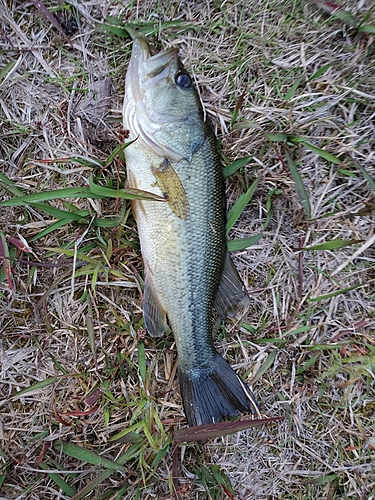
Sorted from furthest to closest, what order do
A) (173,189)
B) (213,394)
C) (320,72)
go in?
(320,72) < (213,394) < (173,189)

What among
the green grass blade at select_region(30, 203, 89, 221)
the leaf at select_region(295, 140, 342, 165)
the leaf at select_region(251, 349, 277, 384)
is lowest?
the leaf at select_region(251, 349, 277, 384)

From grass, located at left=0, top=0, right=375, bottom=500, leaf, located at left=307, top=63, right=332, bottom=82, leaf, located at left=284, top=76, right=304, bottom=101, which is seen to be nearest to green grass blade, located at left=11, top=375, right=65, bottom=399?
grass, located at left=0, top=0, right=375, bottom=500

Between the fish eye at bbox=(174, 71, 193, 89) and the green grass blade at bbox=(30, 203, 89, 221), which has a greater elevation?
the fish eye at bbox=(174, 71, 193, 89)

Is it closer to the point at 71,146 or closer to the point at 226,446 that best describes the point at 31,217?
the point at 71,146

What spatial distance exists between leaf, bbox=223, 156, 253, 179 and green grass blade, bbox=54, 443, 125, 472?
1896 millimetres

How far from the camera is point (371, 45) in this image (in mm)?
2547

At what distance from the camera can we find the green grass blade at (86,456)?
2.40 metres

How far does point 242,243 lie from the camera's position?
2547mm

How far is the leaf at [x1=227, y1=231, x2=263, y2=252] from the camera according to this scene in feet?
8.34

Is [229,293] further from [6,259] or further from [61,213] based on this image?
[6,259]

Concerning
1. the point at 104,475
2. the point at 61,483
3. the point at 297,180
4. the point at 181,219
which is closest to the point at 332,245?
the point at 297,180

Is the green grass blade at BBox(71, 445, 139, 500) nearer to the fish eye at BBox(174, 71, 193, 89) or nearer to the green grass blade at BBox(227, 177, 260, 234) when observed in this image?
the green grass blade at BBox(227, 177, 260, 234)

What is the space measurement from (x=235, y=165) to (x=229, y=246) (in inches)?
20.2

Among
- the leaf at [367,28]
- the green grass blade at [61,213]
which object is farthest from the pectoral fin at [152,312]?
the leaf at [367,28]
